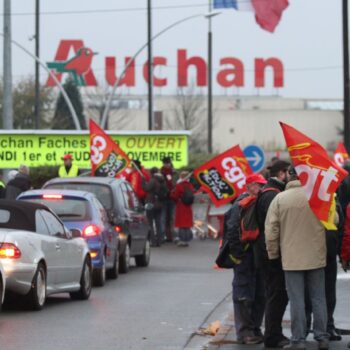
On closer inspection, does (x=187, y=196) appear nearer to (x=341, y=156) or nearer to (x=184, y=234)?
(x=184, y=234)

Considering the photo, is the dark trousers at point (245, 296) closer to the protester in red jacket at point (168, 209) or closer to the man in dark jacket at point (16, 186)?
the man in dark jacket at point (16, 186)

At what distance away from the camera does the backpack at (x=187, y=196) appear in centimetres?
2881

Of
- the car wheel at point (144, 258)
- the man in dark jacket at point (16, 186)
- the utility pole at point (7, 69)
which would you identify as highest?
the utility pole at point (7, 69)

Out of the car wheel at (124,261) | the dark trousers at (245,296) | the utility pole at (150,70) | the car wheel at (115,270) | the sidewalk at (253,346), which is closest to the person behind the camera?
the sidewalk at (253,346)

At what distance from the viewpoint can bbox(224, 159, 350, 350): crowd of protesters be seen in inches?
411

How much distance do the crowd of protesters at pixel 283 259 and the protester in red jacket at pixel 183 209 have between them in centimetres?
1660

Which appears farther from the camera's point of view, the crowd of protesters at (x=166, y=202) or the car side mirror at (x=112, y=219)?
the crowd of protesters at (x=166, y=202)

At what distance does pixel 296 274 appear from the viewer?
34.4 feet

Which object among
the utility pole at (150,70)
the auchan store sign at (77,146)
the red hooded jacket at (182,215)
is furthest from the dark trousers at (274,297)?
the utility pole at (150,70)

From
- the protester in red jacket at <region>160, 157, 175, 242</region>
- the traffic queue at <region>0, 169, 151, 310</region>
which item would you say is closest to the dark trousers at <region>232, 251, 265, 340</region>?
the traffic queue at <region>0, 169, 151, 310</region>

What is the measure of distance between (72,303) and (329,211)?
6.21 m

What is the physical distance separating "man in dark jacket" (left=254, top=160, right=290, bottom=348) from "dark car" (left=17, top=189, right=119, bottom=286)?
729 centimetres

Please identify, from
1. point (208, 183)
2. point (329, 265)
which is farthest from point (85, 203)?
point (208, 183)

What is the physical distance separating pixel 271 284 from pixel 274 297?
0.12m
